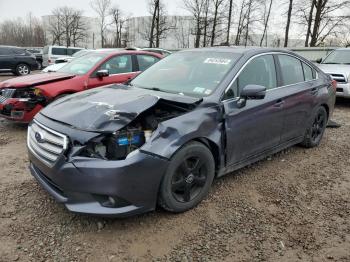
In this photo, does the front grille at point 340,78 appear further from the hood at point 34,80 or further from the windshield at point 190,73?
the hood at point 34,80

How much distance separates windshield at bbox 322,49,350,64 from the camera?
33.1ft

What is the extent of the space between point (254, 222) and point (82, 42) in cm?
5723

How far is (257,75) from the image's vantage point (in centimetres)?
400

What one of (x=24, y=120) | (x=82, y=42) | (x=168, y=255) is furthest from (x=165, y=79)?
(x=82, y=42)

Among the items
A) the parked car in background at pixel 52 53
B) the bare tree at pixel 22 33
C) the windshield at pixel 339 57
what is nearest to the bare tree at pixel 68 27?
the bare tree at pixel 22 33

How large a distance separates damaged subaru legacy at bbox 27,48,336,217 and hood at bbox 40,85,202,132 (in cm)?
1

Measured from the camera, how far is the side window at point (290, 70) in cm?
443

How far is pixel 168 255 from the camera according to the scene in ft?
8.78

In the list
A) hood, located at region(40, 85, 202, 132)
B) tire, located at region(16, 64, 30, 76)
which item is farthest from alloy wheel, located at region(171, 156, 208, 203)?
tire, located at region(16, 64, 30, 76)

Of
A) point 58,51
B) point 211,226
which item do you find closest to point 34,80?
point 211,226

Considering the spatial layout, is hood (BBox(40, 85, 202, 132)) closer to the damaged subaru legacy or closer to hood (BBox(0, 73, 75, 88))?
the damaged subaru legacy

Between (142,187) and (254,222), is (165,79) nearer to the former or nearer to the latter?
(142,187)

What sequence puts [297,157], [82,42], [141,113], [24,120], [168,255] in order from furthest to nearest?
[82,42] → [24,120] → [297,157] → [141,113] → [168,255]

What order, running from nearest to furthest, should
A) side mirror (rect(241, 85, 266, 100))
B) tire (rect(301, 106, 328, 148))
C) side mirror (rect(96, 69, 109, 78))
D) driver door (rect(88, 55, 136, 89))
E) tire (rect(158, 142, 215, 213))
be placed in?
tire (rect(158, 142, 215, 213)) → side mirror (rect(241, 85, 266, 100)) → tire (rect(301, 106, 328, 148)) → side mirror (rect(96, 69, 109, 78)) → driver door (rect(88, 55, 136, 89))
